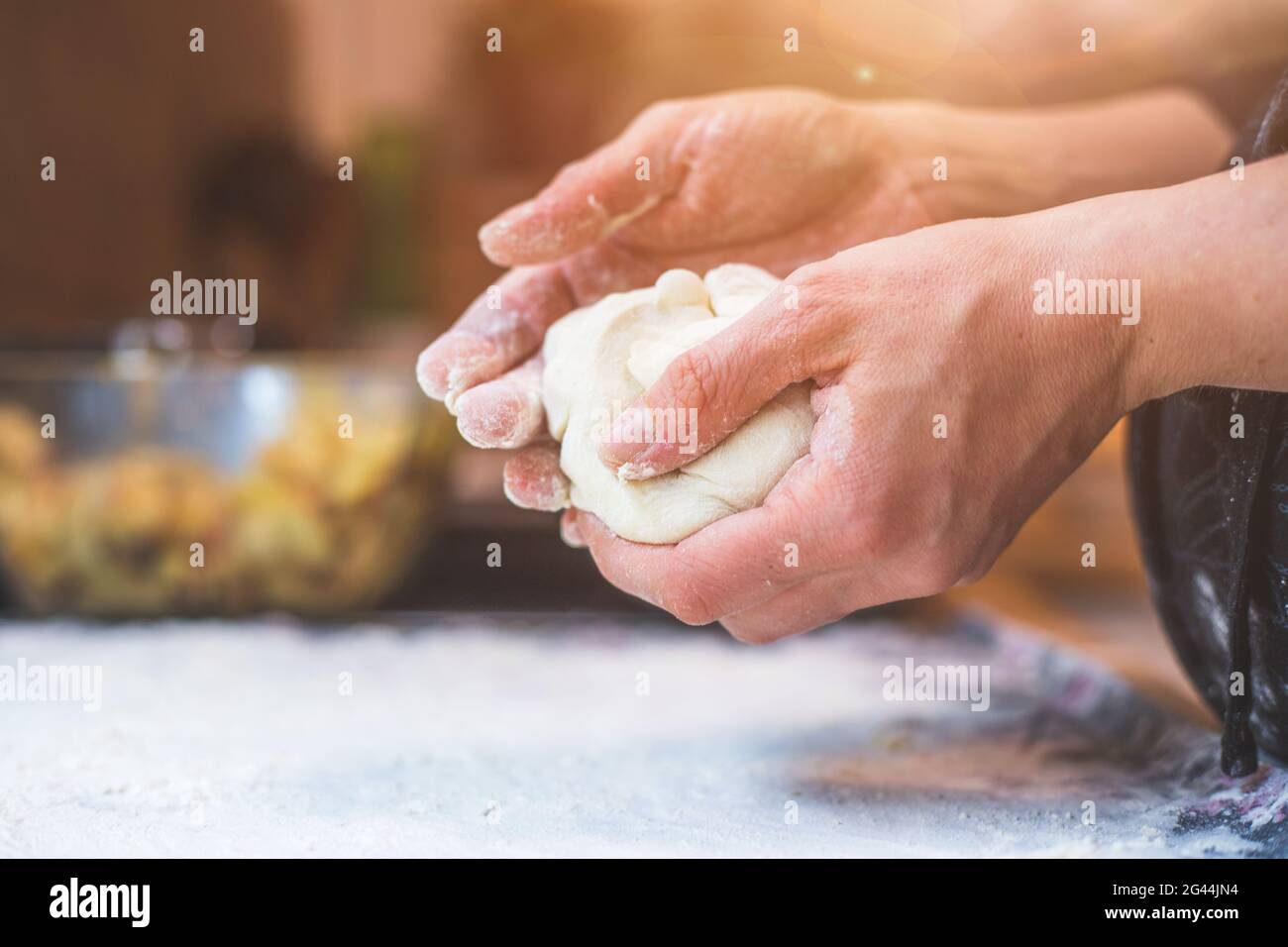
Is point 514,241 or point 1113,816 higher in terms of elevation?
point 514,241

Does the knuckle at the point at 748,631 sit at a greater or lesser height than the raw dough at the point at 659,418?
lesser

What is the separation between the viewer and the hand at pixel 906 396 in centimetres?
72

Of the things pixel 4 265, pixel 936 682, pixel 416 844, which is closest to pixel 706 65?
pixel 4 265

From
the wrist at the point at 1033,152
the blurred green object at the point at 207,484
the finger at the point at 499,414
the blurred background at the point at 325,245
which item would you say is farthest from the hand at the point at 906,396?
the blurred green object at the point at 207,484

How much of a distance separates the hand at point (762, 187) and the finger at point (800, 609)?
0.64ft

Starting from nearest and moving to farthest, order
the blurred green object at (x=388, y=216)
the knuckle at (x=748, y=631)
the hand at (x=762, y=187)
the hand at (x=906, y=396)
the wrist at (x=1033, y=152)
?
1. the hand at (x=906, y=396)
2. the knuckle at (x=748, y=631)
3. the hand at (x=762, y=187)
4. the wrist at (x=1033, y=152)
5. the blurred green object at (x=388, y=216)

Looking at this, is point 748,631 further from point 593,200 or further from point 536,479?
point 593,200

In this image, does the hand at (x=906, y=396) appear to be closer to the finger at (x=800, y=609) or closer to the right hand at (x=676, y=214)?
the finger at (x=800, y=609)

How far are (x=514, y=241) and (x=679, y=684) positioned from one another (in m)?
0.54

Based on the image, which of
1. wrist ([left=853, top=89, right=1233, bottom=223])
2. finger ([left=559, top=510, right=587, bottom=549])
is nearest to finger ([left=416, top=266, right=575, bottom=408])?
finger ([left=559, top=510, right=587, bottom=549])

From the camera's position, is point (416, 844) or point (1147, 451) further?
point (1147, 451)

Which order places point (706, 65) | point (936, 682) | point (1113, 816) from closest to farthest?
point (1113, 816), point (936, 682), point (706, 65)
